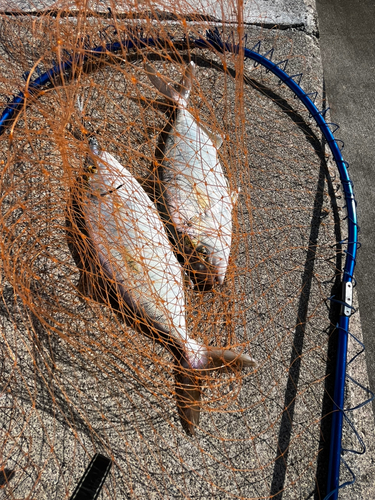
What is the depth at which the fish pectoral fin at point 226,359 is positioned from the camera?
2.19 m

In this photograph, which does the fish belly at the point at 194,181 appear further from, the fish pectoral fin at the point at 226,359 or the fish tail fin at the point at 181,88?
the fish pectoral fin at the point at 226,359

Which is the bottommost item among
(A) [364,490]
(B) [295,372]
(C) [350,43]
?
(A) [364,490]

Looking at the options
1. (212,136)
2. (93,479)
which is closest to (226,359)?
(93,479)

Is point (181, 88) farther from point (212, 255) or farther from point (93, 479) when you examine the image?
point (93, 479)

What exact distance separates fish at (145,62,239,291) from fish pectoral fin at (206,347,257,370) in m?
0.40

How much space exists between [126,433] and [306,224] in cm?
187

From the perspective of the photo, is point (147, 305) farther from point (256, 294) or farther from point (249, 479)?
point (249, 479)

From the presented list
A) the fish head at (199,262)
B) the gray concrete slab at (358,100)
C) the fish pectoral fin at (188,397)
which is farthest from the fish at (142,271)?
the gray concrete slab at (358,100)

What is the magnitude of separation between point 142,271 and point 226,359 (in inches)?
27.5

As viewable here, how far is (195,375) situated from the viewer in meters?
2.29

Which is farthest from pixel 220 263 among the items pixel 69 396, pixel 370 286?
Answer: pixel 370 286

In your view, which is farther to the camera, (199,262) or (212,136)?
(212,136)

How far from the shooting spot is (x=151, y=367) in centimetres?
240

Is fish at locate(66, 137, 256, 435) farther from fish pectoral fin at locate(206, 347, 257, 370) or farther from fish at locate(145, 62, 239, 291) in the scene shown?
fish at locate(145, 62, 239, 291)
